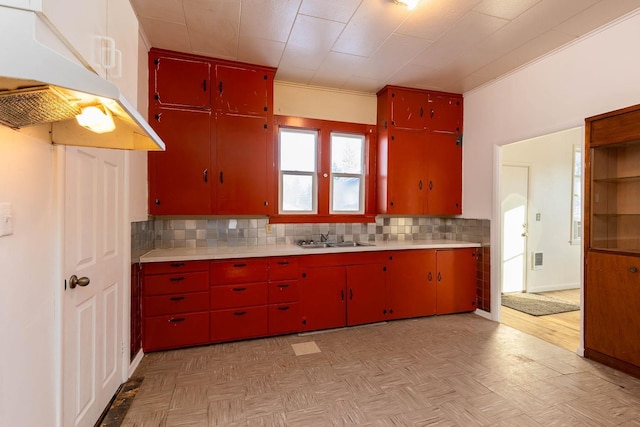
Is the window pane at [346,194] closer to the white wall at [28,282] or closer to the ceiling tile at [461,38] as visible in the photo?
the ceiling tile at [461,38]

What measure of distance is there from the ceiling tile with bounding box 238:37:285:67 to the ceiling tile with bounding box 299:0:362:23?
0.55 metres

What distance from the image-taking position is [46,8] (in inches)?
30.7

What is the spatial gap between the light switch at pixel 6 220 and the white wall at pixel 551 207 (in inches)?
218

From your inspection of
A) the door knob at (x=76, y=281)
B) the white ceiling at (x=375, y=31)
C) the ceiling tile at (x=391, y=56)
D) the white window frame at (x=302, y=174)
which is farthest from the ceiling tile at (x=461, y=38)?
the door knob at (x=76, y=281)

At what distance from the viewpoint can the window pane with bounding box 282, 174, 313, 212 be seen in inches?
146

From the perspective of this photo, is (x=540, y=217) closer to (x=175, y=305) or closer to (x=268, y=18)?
(x=268, y=18)

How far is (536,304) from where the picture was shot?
13.8 feet

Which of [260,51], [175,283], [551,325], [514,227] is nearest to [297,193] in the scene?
[260,51]

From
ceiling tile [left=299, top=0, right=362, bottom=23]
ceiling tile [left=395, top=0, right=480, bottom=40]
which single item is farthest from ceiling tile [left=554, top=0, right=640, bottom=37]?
ceiling tile [left=299, top=0, right=362, bottom=23]

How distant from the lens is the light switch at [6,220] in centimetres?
105

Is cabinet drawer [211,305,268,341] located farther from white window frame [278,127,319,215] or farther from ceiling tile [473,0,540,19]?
ceiling tile [473,0,540,19]

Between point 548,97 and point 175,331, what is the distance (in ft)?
14.0

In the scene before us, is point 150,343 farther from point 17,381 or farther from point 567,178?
point 567,178

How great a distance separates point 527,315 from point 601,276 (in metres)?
1.51
